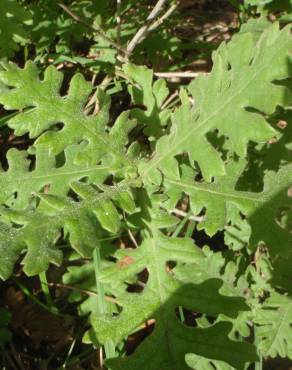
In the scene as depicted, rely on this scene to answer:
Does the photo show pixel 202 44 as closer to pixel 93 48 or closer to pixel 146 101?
pixel 93 48

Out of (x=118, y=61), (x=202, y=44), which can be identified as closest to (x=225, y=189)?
(x=118, y=61)

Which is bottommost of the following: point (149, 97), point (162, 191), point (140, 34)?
point (162, 191)

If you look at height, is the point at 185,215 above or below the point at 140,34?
below

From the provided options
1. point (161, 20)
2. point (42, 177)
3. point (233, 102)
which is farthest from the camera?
point (161, 20)

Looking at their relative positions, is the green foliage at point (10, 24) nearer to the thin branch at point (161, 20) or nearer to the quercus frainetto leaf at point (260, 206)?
the thin branch at point (161, 20)

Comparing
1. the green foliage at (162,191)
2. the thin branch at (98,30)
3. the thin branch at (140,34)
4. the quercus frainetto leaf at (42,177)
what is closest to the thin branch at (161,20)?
the thin branch at (140,34)

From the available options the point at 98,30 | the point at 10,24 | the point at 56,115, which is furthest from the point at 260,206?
the point at 10,24

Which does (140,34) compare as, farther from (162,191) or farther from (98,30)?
(162,191)

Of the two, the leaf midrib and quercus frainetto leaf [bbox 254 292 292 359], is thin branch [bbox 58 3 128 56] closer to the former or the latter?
the leaf midrib
